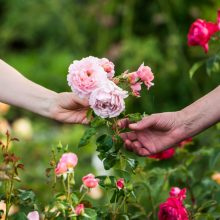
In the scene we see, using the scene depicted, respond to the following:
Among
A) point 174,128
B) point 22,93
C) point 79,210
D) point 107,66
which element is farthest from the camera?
point 22,93

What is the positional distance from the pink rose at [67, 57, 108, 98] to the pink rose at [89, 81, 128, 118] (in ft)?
0.07

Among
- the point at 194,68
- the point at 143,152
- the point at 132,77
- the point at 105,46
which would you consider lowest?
the point at 143,152

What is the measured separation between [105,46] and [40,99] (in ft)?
14.4

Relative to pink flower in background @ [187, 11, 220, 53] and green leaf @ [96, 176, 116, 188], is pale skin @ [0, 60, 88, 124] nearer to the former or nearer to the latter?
green leaf @ [96, 176, 116, 188]

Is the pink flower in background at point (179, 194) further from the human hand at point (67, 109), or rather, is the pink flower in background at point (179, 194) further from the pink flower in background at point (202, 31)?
the pink flower in background at point (202, 31)

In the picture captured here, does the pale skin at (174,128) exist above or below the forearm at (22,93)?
below

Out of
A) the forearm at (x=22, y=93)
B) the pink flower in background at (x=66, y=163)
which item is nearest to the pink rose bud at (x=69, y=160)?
the pink flower in background at (x=66, y=163)

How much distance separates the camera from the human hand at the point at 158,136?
213 centimetres

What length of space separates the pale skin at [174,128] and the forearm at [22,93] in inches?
10.2

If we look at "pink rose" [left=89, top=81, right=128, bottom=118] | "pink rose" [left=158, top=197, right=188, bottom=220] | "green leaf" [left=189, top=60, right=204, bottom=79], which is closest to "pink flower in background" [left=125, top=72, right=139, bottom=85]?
"pink rose" [left=89, top=81, right=128, bottom=118]

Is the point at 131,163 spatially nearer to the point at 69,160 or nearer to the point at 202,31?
the point at 69,160

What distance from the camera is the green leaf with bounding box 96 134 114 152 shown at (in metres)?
1.98

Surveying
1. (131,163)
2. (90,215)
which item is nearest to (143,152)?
(131,163)

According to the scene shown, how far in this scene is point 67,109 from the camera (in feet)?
7.14
